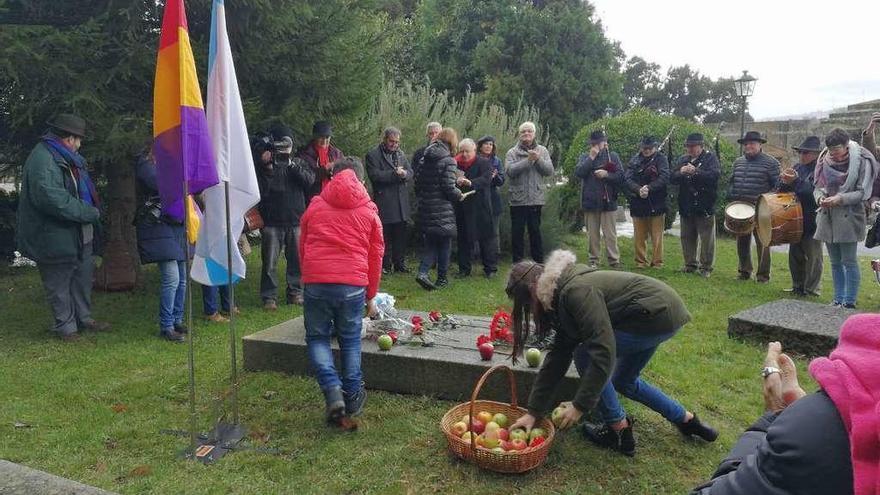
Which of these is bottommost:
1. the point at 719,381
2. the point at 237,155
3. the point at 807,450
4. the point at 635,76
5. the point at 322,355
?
the point at 719,381

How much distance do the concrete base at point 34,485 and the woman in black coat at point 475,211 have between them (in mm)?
6739

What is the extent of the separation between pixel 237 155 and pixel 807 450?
3.85 m

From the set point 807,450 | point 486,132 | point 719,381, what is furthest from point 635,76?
point 807,450

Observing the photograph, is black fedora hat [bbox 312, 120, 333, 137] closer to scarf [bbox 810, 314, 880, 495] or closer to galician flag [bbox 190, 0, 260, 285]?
galician flag [bbox 190, 0, 260, 285]

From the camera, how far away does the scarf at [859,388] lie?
1.42 metres

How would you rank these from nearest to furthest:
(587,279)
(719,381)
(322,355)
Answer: (587,279) → (322,355) → (719,381)

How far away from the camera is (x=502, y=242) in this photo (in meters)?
11.3

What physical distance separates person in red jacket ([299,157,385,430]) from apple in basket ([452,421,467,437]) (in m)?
0.83

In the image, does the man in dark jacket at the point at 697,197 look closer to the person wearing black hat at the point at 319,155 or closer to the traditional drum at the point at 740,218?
the traditional drum at the point at 740,218

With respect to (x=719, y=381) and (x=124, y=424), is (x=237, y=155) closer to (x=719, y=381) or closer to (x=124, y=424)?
(x=124, y=424)

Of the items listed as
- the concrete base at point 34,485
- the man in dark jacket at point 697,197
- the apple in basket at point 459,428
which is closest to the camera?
the concrete base at point 34,485

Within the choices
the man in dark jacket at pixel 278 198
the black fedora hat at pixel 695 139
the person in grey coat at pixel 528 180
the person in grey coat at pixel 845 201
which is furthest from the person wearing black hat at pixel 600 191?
the man in dark jacket at pixel 278 198

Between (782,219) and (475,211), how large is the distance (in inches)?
155

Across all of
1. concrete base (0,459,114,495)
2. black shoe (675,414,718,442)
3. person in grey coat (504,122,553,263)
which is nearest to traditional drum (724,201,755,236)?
person in grey coat (504,122,553,263)
